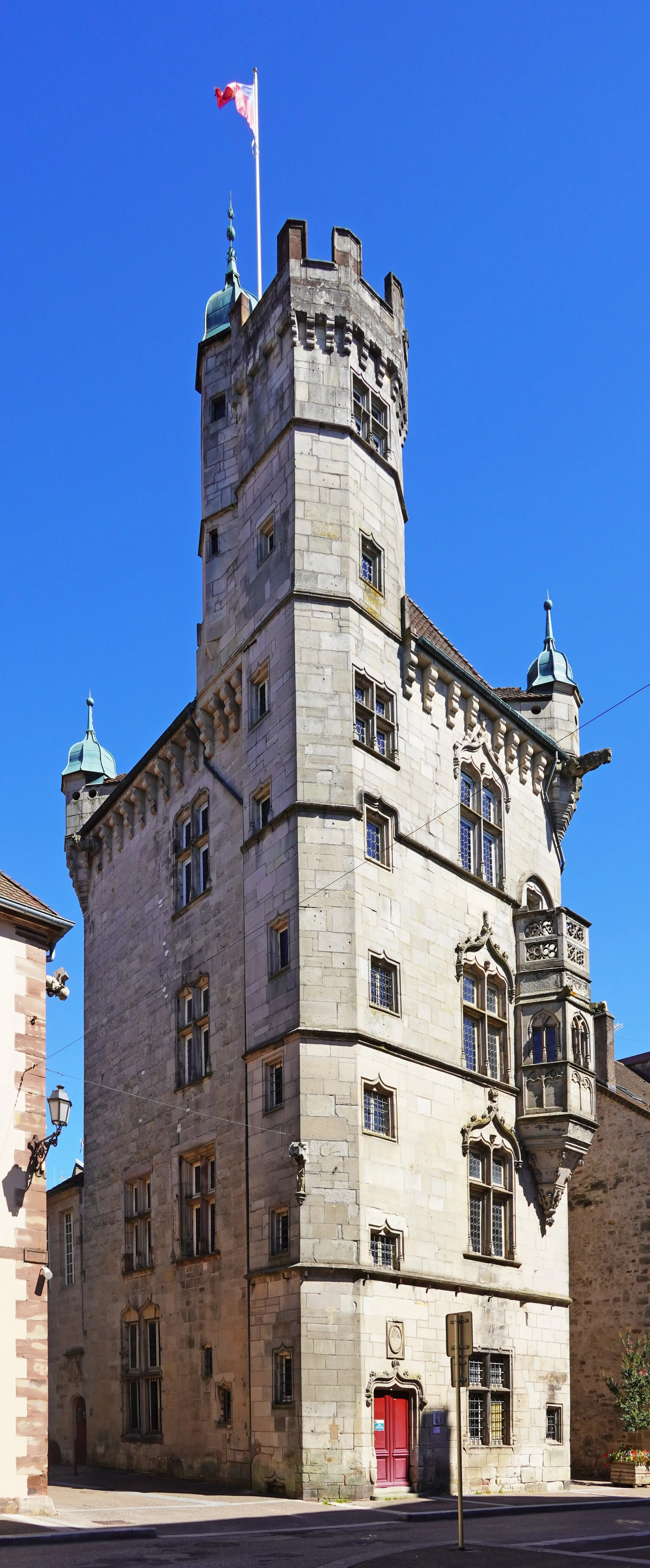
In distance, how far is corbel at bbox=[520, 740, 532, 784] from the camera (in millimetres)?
39344

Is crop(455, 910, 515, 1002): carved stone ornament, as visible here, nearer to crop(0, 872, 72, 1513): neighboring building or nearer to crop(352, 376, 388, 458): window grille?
crop(352, 376, 388, 458): window grille

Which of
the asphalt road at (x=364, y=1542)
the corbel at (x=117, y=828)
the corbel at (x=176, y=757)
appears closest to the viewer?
the asphalt road at (x=364, y=1542)

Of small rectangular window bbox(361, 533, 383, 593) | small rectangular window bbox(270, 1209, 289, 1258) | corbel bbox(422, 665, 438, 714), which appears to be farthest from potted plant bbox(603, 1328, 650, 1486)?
small rectangular window bbox(361, 533, 383, 593)

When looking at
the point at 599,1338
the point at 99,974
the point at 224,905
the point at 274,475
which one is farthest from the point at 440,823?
the point at 599,1338

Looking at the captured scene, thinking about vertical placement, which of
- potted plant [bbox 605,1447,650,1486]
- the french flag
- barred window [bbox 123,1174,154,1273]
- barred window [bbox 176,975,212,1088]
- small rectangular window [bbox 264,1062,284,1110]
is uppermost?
the french flag

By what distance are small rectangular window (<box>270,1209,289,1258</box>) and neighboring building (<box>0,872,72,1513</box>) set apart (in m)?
5.80

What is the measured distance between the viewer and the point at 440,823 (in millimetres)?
34438

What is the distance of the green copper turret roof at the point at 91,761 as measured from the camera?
47219mm

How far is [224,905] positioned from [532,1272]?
10.7 metres

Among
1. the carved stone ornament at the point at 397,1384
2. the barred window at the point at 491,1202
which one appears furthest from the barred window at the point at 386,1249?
the barred window at the point at 491,1202

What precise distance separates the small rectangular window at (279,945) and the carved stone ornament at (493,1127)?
5.89m

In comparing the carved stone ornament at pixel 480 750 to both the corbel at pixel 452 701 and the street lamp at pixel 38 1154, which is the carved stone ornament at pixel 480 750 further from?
the street lamp at pixel 38 1154

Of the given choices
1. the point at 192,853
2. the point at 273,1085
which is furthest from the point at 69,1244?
the point at 273,1085

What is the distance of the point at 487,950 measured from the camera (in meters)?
35.6
